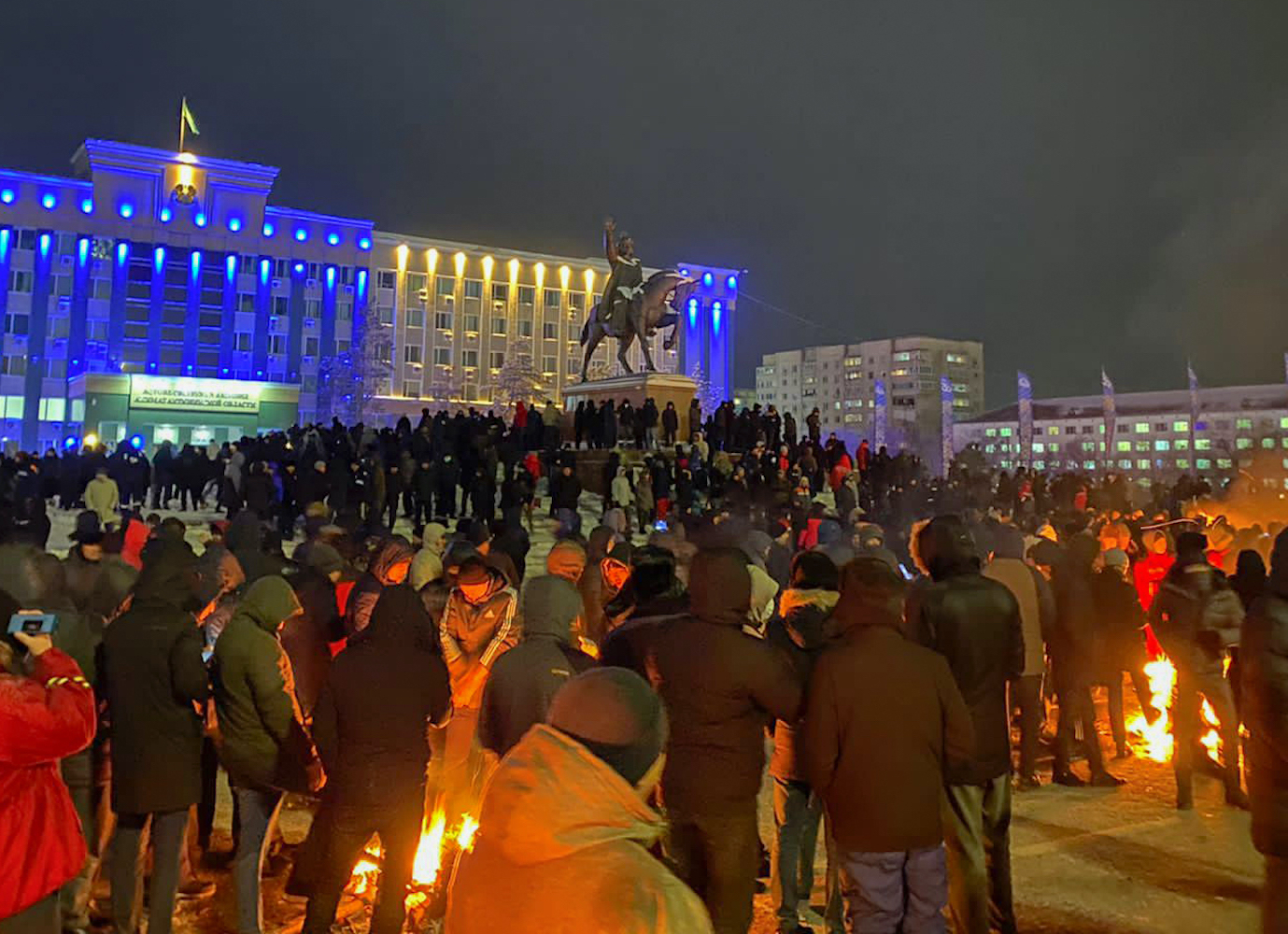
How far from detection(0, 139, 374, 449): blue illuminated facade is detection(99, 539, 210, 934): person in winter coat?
184 ft

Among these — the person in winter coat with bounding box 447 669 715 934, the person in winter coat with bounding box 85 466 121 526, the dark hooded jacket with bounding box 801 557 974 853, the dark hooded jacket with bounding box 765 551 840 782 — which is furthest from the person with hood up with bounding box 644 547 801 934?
the person in winter coat with bounding box 85 466 121 526

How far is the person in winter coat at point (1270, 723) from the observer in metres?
3.49

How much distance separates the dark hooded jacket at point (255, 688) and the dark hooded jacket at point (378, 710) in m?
0.36

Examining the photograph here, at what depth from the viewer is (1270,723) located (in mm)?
3498

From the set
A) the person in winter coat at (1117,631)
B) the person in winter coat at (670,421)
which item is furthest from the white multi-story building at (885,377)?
the person in winter coat at (1117,631)

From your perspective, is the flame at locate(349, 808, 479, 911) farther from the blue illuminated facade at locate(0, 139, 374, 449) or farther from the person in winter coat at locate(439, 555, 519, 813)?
the blue illuminated facade at locate(0, 139, 374, 449)

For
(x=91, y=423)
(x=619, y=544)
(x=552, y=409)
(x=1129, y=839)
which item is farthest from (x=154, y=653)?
(x=91, y=423)

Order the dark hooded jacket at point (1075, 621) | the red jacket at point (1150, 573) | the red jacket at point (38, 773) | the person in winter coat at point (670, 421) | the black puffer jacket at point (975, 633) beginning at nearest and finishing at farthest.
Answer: the red jacket at point (38, 773)
the black puffer jacket at point (975, 633)
the dark hooded jacket at point (1075, 621)
the red jacket at point (1150, 573)
the person in winter coat at point (670, 421)

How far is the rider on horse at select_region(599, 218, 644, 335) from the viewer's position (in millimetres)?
23938

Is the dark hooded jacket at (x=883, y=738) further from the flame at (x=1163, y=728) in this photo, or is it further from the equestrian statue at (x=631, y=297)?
the equestrian statue at (x=631, y=297)

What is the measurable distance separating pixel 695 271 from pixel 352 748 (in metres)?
76.7

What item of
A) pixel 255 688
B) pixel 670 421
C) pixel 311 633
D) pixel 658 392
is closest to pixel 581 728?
pixel 255 688

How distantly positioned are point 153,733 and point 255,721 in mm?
423

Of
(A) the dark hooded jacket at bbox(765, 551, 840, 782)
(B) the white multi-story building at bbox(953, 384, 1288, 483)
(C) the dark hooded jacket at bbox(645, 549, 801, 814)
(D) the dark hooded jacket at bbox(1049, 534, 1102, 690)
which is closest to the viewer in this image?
(C) the dark hooded jacket at bbox(645, 549, 801, 814)
